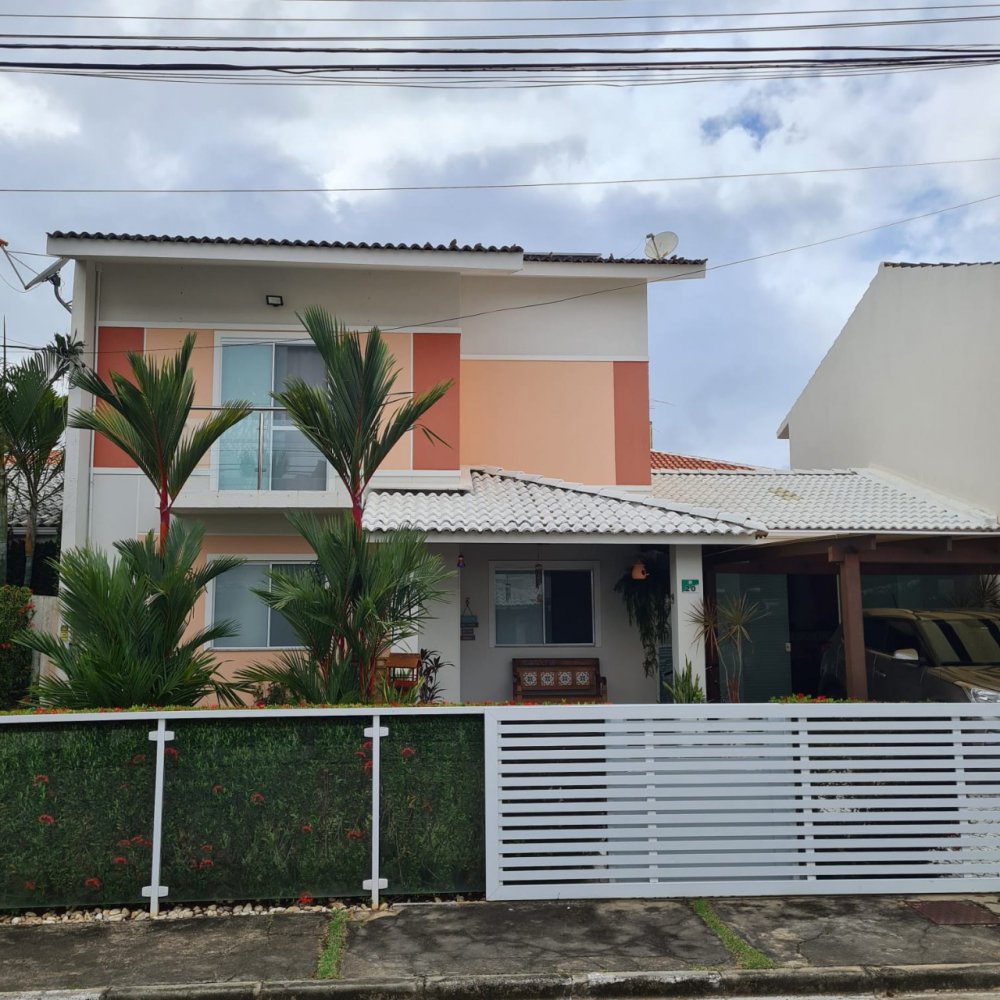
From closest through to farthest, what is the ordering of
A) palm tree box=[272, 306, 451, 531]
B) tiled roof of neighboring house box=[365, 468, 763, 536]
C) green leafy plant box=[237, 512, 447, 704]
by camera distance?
green leafy plant box=[237, 512, 447, 704], palm tree box=[272, 306, 451, 531], tiled roof of neighboring house box=[365, 468, 763, 536]

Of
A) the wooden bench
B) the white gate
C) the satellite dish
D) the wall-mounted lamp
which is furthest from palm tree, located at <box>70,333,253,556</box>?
the satellite dish

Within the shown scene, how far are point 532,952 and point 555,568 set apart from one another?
8323 mm

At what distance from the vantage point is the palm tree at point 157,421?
863cm

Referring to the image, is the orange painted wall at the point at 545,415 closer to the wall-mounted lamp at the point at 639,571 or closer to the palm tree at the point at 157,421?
the wall-mounted lamp at the point at 639,571

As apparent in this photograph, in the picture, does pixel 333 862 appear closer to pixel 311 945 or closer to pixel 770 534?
pixel 311 945

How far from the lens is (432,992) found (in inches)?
218

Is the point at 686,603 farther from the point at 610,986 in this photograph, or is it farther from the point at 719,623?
the point at 610,986

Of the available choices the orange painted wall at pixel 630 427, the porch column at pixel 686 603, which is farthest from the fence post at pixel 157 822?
the orange painted wall at pixel 630 427

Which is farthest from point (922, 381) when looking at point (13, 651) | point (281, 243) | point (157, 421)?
point (13, 651)

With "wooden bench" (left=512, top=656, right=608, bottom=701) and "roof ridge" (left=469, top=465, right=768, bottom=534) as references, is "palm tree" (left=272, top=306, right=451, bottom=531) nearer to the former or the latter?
"roof ridge" (left=469, top=465, right=768, bottom=534)

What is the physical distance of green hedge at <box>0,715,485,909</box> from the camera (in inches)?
267

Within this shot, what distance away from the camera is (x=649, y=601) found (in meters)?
13.5

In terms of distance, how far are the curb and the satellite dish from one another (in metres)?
12.7

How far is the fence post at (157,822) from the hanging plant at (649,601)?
7.42 meters
